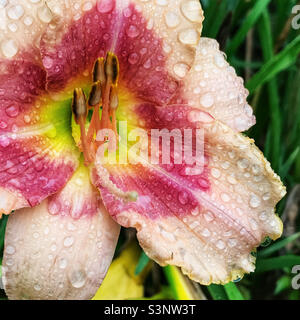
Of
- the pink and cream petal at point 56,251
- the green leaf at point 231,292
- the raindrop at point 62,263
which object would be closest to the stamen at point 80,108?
the pink and cream petal at point 56,251

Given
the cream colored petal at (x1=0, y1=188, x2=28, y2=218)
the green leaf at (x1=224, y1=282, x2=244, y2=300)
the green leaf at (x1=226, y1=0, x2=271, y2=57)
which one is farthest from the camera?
the green leaf at (x1=226, y1=0, x2=271, y2=57)

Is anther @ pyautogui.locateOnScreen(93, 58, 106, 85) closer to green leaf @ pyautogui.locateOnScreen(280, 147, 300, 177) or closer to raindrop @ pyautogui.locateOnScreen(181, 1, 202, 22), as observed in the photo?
A: raindrop @ pyautogui.locateOnScreen(181, 1, 202, 22)

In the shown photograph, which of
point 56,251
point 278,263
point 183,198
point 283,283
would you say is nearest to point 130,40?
point 183,198

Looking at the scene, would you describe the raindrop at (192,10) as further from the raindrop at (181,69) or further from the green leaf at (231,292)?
the green leaf at (231,292)

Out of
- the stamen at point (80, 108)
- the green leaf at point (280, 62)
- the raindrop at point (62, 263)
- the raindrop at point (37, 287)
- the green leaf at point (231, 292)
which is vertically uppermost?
the green leaf at point (280, 62)

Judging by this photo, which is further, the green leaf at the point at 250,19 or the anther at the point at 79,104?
the green leaf at the point at 250,19

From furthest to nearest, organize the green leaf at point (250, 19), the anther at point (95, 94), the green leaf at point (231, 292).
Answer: the green leaf at point (250, 19)
the green leaf at point (231, 292)
the anther at point (95, 94)

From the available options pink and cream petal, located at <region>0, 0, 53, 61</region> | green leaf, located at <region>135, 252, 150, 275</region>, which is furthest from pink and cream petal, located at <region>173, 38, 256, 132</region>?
green leaf, located at <region>135, 252, 150, 275</region>
